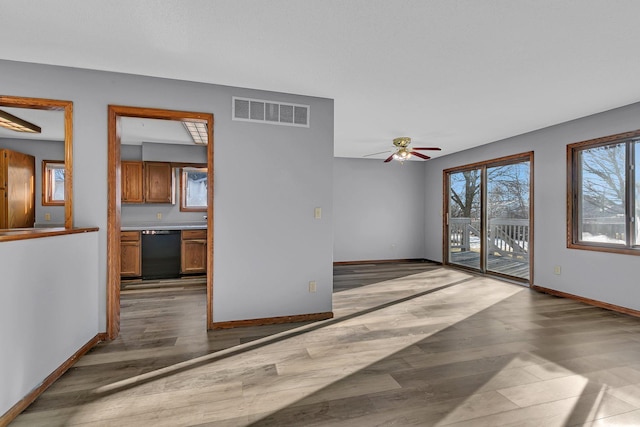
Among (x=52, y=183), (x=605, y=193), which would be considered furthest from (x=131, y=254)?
(x=605, y=193)

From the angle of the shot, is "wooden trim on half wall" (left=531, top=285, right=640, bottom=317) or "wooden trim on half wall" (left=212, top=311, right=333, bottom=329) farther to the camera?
"wooden trim on half wall" (left=531, top=285, right=640, bottom=317)

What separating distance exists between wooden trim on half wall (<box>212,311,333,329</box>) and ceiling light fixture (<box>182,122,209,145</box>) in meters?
2.57

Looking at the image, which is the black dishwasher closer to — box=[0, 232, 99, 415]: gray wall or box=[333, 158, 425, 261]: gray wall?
box=[0, 232, 99, 415]: gray wall

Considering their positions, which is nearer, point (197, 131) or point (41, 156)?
point (197, 131)

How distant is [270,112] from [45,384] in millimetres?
2919

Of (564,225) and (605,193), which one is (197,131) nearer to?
(564,225)

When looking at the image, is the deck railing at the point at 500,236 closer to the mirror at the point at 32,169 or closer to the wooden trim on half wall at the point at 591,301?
the wooden trim on half wall at the point at 591,301

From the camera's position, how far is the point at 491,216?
596 centimetres

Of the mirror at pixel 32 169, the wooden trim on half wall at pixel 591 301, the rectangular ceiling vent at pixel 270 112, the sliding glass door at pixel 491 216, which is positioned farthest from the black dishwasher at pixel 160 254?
the wooden trim on half wall at pixel 591 301

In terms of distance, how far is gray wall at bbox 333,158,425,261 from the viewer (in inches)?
283

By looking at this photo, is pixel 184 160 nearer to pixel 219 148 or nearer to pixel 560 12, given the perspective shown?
pixel 219 148

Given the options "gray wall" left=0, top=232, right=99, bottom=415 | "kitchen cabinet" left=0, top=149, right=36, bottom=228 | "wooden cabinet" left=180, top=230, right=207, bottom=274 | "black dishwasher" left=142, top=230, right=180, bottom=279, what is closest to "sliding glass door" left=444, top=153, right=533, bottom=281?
"wooden cabinet" left=180, top=230, right=207, bottom=274

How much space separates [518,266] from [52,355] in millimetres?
6900

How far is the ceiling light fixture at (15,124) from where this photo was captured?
13.4ft
